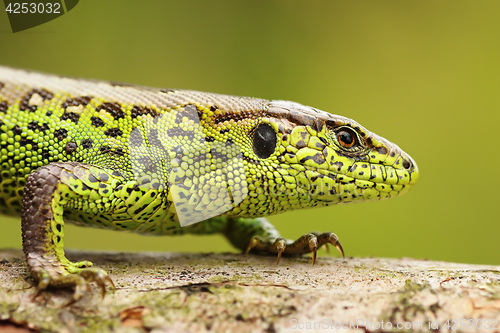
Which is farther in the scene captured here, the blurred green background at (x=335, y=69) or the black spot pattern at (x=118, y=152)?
the blurred green background at (x=335, y=69)

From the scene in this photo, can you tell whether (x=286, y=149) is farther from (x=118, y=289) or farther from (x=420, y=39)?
(x=420, y=39)

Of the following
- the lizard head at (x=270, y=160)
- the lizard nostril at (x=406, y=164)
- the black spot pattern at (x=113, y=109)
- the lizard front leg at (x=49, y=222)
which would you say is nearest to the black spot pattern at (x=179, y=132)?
the lizard head at (x=270, y=160)

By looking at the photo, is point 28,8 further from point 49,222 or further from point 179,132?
point 49,222

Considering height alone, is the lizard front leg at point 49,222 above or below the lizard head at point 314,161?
below

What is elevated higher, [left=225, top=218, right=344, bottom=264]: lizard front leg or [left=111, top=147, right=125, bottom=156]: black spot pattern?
[left=111, top=147, right=125, bottom=156]: black spot pattern

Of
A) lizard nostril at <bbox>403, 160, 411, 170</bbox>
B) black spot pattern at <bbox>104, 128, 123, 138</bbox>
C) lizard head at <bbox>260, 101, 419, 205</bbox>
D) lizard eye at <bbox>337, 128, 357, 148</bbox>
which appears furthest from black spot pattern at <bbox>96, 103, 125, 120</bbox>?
lizard nostril at <bbox>403, 160, 411, 170</bbox>

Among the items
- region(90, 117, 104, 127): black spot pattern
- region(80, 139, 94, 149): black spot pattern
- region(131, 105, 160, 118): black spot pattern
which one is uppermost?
region(131, 105, 160, 118): black spot pattern

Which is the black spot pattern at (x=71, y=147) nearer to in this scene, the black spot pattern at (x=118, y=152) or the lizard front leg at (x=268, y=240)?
the black spot pattern at (x=118, y=152)

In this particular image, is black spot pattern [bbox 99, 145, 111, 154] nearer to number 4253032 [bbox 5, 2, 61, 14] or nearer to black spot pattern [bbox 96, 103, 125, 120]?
black spot pattern [bbox 96, 103, 125, 120]

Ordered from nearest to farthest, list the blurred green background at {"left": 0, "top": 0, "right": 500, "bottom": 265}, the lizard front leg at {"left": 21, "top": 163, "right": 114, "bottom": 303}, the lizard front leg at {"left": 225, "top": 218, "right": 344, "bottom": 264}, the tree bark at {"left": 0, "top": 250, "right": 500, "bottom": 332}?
the tree bark at {"left": 0, "top": 250, "right": 500, "bottom": 332}
the lizard front leg at {"left": 21, "top": 163, "right": 114, "bottom": 303}
the lizard front leg at {"left": 225, "top": 218, "right": 344, "bottom": 264}
the blurred green background at {"left": 0, "top": 0, "right": 500, "bottom": 265}
